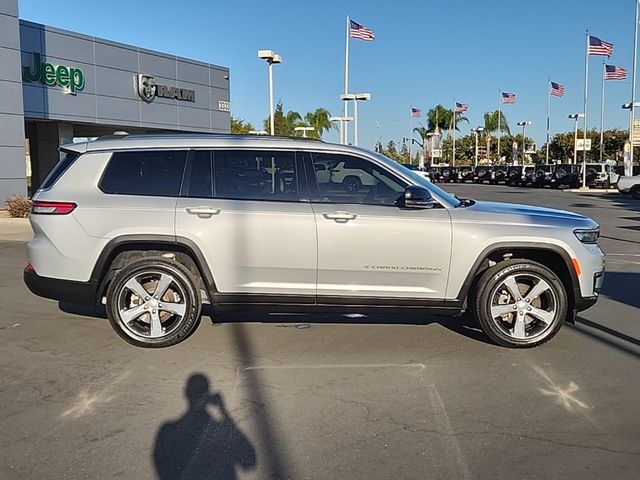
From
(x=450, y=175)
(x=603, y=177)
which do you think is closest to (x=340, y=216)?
(x=603, y=177)

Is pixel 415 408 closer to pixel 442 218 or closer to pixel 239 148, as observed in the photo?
pixel 442 218

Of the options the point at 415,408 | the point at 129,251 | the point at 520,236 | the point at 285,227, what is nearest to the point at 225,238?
the point at 285,227

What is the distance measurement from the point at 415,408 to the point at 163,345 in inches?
99.4

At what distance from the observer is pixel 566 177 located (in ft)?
147

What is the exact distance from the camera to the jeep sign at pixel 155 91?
28.6 meters

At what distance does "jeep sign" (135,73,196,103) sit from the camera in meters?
28.6

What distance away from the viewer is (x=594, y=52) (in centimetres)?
3559

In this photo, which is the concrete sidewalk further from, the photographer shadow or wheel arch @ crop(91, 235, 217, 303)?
the photographer shadow

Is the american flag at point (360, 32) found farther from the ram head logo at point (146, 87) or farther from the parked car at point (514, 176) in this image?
the parked car at point (514, 176)

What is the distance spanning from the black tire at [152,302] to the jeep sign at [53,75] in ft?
67.8

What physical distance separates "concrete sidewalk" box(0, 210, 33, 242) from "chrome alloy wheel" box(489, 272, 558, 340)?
12161 mm

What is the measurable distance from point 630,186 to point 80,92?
2640 cm

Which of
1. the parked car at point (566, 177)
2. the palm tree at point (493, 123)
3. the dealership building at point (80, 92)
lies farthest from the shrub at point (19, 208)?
the palm tree at point (493, 123)

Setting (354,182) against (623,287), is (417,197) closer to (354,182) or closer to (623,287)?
(354,182)
